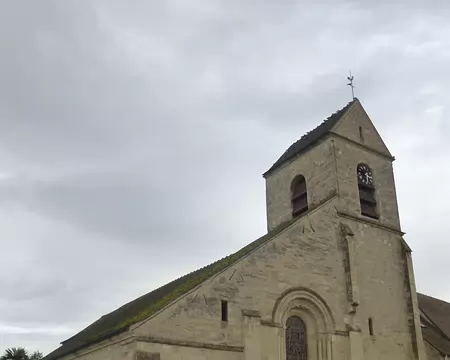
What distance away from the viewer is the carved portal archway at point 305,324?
20.4 metres

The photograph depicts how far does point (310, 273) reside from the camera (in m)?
21.5

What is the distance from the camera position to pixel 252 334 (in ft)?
62.3

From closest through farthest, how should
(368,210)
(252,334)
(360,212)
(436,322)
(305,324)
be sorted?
(252,334) → (305,324) → (360,212) → (368,210) → (436,322)

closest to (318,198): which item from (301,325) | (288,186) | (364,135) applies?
(288,186)

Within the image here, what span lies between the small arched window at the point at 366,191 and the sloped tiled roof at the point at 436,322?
583cm

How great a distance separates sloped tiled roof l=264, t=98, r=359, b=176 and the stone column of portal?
32.3ft

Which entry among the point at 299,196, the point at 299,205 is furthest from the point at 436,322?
the point at 299,196

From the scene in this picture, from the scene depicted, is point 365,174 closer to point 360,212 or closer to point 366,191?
point 366,191

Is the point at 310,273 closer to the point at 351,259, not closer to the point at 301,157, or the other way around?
the point at 351,259

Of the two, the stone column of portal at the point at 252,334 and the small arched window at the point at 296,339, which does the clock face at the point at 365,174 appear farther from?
the stone column of portal at the point at 252,334

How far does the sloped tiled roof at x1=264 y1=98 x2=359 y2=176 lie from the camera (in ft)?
86.4

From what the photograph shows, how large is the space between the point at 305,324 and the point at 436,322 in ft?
38.3

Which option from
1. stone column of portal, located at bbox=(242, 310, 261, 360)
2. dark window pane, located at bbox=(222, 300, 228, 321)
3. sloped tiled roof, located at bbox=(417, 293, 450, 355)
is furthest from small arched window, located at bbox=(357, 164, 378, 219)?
dark window pane, located at bbox=(222, 300, 228, 321)

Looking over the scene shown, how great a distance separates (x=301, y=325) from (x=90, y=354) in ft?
25.2
